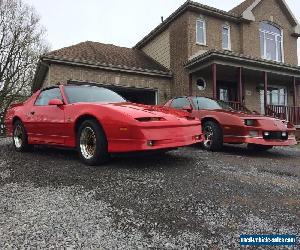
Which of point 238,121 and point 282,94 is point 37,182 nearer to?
point 238,121

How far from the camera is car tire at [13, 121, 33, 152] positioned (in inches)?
244

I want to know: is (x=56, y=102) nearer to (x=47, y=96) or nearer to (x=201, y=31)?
(x=47, y=96)

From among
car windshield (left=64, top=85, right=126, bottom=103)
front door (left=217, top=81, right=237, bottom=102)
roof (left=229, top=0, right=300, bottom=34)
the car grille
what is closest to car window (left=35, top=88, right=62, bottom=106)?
car windshield (left=64, top=85, right=126, bottom=103)

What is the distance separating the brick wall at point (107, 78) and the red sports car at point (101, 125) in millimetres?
7292

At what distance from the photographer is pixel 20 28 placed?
26.5m

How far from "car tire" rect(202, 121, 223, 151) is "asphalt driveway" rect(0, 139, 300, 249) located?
1674mm

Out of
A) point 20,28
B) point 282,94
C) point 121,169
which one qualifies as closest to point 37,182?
point 121,169

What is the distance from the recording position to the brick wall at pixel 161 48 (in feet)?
55.4

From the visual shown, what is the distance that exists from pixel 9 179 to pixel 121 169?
1488mm

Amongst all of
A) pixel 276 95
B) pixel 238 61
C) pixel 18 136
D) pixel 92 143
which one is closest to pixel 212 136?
pixel 92 143

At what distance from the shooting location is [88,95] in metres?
5.53

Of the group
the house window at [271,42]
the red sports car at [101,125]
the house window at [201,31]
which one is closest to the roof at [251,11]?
the house window at [271,42]

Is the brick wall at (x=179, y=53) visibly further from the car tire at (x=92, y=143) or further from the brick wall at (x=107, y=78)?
the car tire at (x=92, y=143)

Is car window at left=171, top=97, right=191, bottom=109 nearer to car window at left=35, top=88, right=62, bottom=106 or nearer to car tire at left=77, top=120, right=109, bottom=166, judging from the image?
car window at left=35, top=88, right=62, bottom=106
